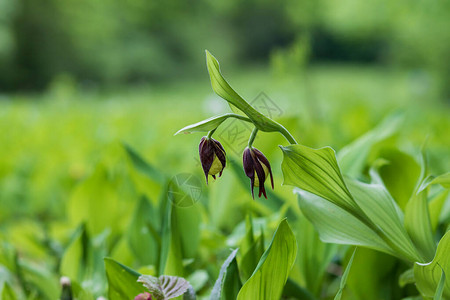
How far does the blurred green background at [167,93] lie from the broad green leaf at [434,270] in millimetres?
277

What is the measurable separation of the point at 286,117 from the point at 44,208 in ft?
2.49

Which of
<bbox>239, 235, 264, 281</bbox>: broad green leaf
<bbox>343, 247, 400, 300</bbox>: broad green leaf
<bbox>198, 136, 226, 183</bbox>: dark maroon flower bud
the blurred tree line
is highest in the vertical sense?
<bbox>198, 136, 226, 183</bbox>: dark maroon flower bud

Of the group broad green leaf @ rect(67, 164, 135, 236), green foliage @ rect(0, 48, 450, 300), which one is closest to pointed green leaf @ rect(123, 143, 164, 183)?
green foliage @ rect(0, 48, 450, 300)

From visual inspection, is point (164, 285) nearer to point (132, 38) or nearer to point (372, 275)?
point (372, 275)

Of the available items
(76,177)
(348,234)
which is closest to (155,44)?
(76,177)

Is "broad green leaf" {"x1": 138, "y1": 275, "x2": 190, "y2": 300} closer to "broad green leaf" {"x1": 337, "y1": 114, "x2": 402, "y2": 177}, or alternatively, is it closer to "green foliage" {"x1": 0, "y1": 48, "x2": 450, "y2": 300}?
"green foliage" {"x1": 0, "y1": 48, "x2": 450, "y2": 300}

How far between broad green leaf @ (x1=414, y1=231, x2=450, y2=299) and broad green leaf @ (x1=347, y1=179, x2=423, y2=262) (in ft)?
0.09

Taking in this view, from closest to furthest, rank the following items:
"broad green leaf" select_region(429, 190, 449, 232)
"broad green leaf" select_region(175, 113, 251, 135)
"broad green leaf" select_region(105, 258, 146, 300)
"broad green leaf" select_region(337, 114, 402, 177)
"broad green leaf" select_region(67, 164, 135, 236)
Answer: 1. "broad green leaf" select_region(175, 113, 251, 135)
2. "broad green leaf" select_region(105, 258, 146, 300)
3. "broad green leaf" select_region(429, 190, 449, 232)
4. "broad green leaf" select_region(337, 114, 402, 177)
5. "broad green leaf" select_region(67, 164, 135, 236)

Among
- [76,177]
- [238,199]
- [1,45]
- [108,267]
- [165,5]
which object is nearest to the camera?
[108,267]

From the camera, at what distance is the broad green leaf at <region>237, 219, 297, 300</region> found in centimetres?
48

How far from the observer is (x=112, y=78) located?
14703mm

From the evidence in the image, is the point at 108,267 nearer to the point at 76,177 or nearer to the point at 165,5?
the point at 76,177

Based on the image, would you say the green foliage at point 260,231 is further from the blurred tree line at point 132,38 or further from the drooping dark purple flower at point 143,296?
the blurred tree line at point 132,38

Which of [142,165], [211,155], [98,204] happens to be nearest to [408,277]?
[211,155]
